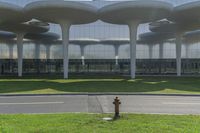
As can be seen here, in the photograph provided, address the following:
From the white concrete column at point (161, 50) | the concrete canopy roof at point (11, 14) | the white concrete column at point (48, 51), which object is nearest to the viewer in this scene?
the concrete canopy roof at point (11, 14)

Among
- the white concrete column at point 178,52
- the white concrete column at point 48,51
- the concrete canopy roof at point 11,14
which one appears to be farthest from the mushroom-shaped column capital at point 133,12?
the white concrete column at point 48,51

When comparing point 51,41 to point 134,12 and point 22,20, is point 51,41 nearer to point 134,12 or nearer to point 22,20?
point 22,20

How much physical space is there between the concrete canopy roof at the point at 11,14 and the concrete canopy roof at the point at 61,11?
116 cm

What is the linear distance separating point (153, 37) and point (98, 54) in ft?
36.7

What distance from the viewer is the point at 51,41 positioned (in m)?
57.5

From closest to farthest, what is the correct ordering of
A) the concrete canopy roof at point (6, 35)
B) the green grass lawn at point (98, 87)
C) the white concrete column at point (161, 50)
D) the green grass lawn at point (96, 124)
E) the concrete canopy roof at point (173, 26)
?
the green grass lawn at point (96, 124)
the green grass lawn at point (98, 87)
the concrete canopy roof at point (173, 26)
the concrete canopy roof at point (6, 35)
the white concrete column at point (161, 50)

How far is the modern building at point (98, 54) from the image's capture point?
2211 inches

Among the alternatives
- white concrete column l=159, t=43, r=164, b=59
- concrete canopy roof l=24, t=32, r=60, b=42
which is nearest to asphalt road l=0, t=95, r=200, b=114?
concrete canopy roof l=24, t=32, r=60, b=42

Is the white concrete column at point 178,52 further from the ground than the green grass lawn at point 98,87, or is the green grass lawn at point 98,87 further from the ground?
the white concrete column at point 178,52

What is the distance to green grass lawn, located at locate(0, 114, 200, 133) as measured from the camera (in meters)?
7.37

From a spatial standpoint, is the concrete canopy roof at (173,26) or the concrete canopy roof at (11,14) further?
the concrete canopy roof at (173,26)

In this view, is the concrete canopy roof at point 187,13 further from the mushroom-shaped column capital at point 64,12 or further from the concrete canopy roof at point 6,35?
the concrete canopy roof at point 6,35

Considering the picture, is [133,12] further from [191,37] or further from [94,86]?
[191,37]

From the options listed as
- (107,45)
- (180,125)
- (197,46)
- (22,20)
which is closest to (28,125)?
(180,125)
